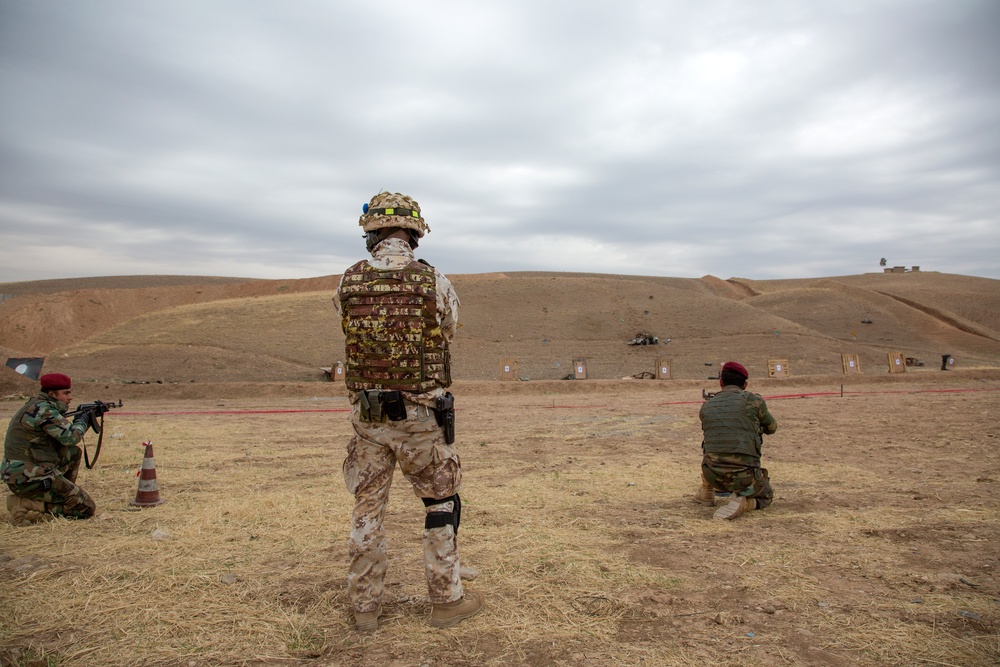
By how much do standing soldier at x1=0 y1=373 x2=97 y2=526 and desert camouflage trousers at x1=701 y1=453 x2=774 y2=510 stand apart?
19.2ft

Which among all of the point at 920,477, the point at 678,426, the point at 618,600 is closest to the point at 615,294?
the point at 678,426

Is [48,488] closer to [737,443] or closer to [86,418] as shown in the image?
[86,418]

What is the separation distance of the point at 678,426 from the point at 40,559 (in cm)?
1014

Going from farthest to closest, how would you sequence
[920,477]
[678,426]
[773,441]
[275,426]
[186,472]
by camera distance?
[275,426], [678,426], [773,441], [186,472], [920,477]

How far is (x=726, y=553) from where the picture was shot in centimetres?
487

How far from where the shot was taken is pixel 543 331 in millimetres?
44156

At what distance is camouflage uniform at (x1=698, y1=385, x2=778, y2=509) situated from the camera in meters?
6.08

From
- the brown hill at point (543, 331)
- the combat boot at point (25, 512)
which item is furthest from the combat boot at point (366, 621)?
the brown hill at point (543, 331)

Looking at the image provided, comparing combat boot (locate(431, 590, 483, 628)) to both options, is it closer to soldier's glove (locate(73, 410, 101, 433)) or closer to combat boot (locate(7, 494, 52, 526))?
combat boot (locate(7, 494, 52, 526))

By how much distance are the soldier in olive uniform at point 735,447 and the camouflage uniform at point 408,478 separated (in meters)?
3.10

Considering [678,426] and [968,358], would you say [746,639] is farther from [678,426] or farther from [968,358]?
[968,358]

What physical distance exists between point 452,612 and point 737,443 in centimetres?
355

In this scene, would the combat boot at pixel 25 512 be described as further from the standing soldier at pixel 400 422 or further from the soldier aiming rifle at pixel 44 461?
the standing soldier at pixel 400 422

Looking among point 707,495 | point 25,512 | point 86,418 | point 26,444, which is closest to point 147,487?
point 86,418
